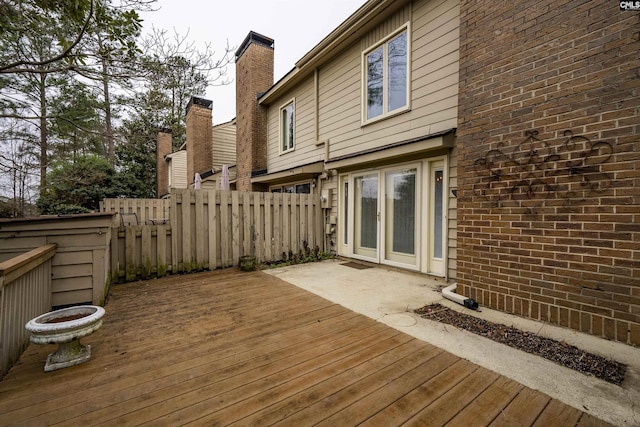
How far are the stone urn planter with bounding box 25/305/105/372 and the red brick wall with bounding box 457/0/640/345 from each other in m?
4.02

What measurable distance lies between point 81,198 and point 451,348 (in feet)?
51.0

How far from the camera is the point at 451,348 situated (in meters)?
2.38

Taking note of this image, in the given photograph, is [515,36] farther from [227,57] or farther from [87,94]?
[87,94]

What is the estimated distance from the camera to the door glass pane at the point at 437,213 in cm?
468

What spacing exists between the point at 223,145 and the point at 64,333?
1322 centimetres

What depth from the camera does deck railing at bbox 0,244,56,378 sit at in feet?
6.40

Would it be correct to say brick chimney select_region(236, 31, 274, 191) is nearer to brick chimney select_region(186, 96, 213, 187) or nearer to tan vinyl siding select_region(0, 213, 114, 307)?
brick chimney select_region(186, 96, 213, 187)

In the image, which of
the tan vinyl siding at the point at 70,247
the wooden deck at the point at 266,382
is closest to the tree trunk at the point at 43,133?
the tan vinyl siding at the point at 70,247

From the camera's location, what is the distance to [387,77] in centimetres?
564

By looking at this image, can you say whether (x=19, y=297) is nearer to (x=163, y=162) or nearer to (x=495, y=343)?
(x=495, y=343)

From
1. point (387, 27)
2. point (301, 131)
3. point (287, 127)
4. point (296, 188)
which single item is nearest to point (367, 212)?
point (296, 188)

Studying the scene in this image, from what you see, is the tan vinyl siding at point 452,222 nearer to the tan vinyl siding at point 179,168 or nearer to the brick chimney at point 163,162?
the tan vinyl siding at point 179,168

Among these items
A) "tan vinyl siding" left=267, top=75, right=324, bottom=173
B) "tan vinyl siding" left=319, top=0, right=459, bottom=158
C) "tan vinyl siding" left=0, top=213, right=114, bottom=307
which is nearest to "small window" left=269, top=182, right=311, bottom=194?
"tan vinyl siding" left=267, top=75, right=324, bottom=173

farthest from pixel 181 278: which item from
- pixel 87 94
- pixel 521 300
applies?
pixel 521 300
